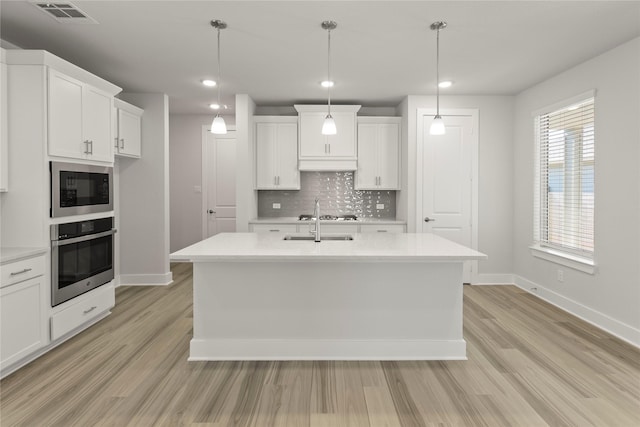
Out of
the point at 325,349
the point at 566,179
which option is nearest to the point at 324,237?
the point at 325,349

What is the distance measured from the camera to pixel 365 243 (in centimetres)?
302

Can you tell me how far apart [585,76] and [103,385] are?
4911 millimetres

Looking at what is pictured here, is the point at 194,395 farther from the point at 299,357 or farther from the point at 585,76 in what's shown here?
the point at 585,76

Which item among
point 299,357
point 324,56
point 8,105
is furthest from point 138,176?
point 299,357

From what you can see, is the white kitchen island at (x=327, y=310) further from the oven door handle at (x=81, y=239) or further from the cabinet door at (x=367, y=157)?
the cabinet door at (x=367, y=157)

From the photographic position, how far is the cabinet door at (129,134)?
14.8 ft

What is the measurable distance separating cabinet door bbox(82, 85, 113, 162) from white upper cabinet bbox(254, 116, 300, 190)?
2.02 meters

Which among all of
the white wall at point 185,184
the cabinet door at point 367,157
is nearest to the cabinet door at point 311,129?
the cabinet door at point 367,157

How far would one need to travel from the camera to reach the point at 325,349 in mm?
2883

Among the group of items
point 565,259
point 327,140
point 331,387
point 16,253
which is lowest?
point 331,387

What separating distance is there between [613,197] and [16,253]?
4811 mm

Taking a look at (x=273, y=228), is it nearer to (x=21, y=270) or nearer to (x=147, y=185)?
(x=147, y=185)

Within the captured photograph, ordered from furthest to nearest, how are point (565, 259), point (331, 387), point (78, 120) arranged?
point (565, 259)
point (78, 120)
point (331, 387)

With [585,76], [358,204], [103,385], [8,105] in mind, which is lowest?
[103,385]
